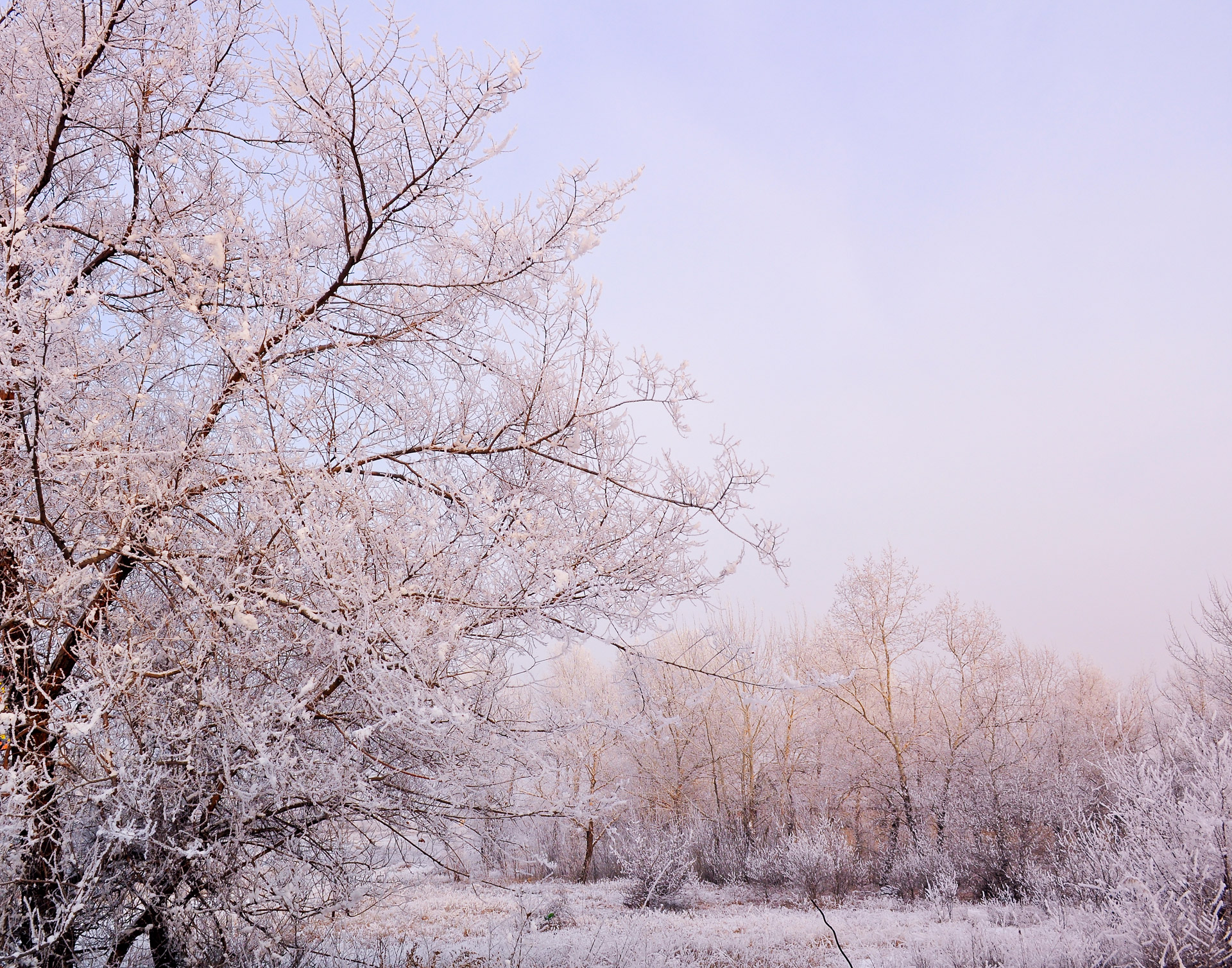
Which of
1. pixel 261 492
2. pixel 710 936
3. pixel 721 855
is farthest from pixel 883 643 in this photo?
pixel 261 492

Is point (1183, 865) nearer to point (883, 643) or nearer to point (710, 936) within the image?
point (710, 936)

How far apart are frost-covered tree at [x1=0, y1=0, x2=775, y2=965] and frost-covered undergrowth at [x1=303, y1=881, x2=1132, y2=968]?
1.61m

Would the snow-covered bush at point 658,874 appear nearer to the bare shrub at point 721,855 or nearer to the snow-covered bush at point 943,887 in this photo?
the bare shrub at point 721,855

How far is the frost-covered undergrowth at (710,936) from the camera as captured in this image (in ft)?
20.4

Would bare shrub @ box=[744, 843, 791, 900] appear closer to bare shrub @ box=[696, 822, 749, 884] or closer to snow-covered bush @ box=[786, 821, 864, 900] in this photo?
snow-covered bush @ box=[786, 821, 864, 900]

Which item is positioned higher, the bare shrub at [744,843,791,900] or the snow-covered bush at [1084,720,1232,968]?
the snow-covered bush at [1084,720,1232,968]

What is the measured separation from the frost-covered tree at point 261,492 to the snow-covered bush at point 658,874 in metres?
11.1

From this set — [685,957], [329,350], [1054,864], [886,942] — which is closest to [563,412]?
[329,350]

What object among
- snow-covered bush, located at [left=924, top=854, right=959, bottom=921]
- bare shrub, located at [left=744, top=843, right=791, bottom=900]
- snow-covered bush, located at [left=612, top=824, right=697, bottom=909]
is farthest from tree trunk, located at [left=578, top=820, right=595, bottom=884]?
snow-covered bush, located at [left=924, top=854, right=959, bottom=921]

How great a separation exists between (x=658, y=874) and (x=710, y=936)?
4.30 m

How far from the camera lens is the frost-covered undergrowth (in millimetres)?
6203

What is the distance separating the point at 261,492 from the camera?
3.01m

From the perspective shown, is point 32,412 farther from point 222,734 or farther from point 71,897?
point 71,897

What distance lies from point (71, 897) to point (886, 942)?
9055mm
